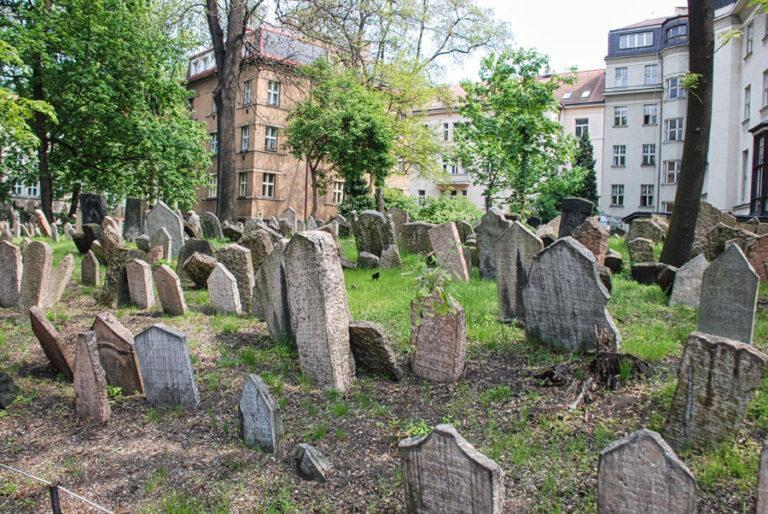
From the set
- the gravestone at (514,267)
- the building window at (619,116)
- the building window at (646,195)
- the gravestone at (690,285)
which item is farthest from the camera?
the building window at (619,116)

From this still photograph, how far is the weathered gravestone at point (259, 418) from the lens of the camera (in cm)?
398

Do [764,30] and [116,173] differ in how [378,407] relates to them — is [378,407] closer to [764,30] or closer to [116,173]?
[116,173]

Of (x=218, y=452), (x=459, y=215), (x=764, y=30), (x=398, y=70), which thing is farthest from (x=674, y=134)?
(x=218, y=452)

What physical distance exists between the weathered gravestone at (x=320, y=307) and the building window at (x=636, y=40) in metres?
47.9

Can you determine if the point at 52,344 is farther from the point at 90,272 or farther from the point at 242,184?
the point at 242,184

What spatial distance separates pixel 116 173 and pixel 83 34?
4.96m

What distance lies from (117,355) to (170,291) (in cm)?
229

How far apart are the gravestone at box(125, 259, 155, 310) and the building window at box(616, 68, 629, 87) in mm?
45791

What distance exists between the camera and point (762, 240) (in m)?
8.02

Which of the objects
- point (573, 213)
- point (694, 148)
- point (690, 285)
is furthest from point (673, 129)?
point (690, 285)

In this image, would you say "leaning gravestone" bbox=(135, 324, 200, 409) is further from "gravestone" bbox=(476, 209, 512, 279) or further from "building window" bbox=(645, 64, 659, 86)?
"building window" bbox=(645, 64, 659, 86)

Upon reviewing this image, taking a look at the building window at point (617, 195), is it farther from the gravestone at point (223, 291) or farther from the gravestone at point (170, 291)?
the gravestone at point (170, 291)

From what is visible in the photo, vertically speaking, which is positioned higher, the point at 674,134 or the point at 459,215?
the point at 674,134

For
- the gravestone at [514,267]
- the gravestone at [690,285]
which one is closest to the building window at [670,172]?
the gravestone at [690,285]
